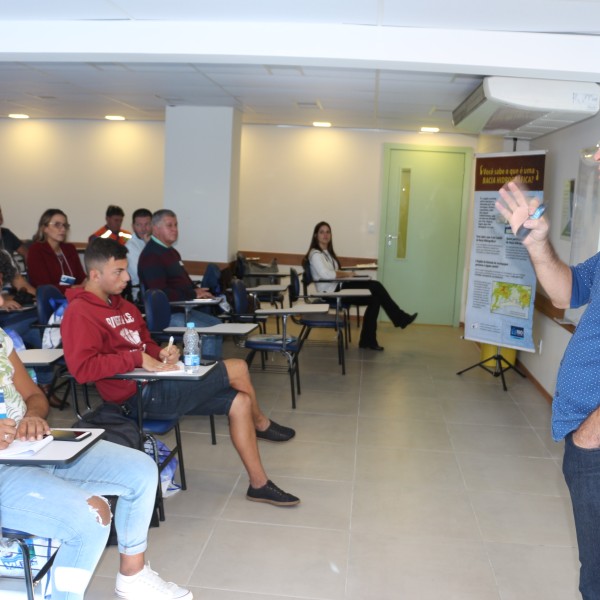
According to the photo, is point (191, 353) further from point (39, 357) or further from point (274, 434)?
point (274, 434)

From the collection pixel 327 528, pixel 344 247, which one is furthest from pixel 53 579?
pixel 344 247

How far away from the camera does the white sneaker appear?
2.51m

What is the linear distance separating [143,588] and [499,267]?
449 centimetres

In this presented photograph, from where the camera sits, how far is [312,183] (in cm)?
916

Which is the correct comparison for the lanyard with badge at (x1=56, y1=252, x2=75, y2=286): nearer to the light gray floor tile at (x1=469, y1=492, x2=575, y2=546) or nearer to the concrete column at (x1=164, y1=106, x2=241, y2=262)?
the concrete column at (x1=164, y1=106, x2=241, y2=262)

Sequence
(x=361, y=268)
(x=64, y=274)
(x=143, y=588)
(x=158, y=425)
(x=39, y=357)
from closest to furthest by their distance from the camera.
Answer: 1. (x=143, y=588)
2. (x=158, y=425)
3. (x=39, y=357)
4. (x=64, y=274)
5. (x=361, y=268)

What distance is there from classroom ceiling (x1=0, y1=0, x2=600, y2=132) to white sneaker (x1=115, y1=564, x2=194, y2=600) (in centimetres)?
279

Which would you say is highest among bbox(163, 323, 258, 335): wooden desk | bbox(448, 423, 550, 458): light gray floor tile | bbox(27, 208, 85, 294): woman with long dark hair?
bbox(27, 208, 85, 294): woman with long dark hair

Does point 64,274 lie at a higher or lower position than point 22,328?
higher

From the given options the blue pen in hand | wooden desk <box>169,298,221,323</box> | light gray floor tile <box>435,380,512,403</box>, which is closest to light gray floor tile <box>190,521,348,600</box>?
the blue pen in hand

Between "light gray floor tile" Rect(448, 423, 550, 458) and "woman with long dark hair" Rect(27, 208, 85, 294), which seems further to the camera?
"woman with long dark hair" Rect(27, 208, 85, 294)

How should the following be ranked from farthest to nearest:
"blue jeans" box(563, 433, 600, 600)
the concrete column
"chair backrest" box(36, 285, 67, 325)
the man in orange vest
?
1. the man in orange vest
2. the concrete column
3. "chair backrest" box(36, 285, 67, 325)
4. "blue jeans" box(563, 433, 600, 600)

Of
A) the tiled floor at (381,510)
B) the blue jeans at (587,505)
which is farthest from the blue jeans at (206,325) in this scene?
the blue jeans at (587,505)

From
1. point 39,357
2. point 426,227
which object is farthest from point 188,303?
point 426,227
